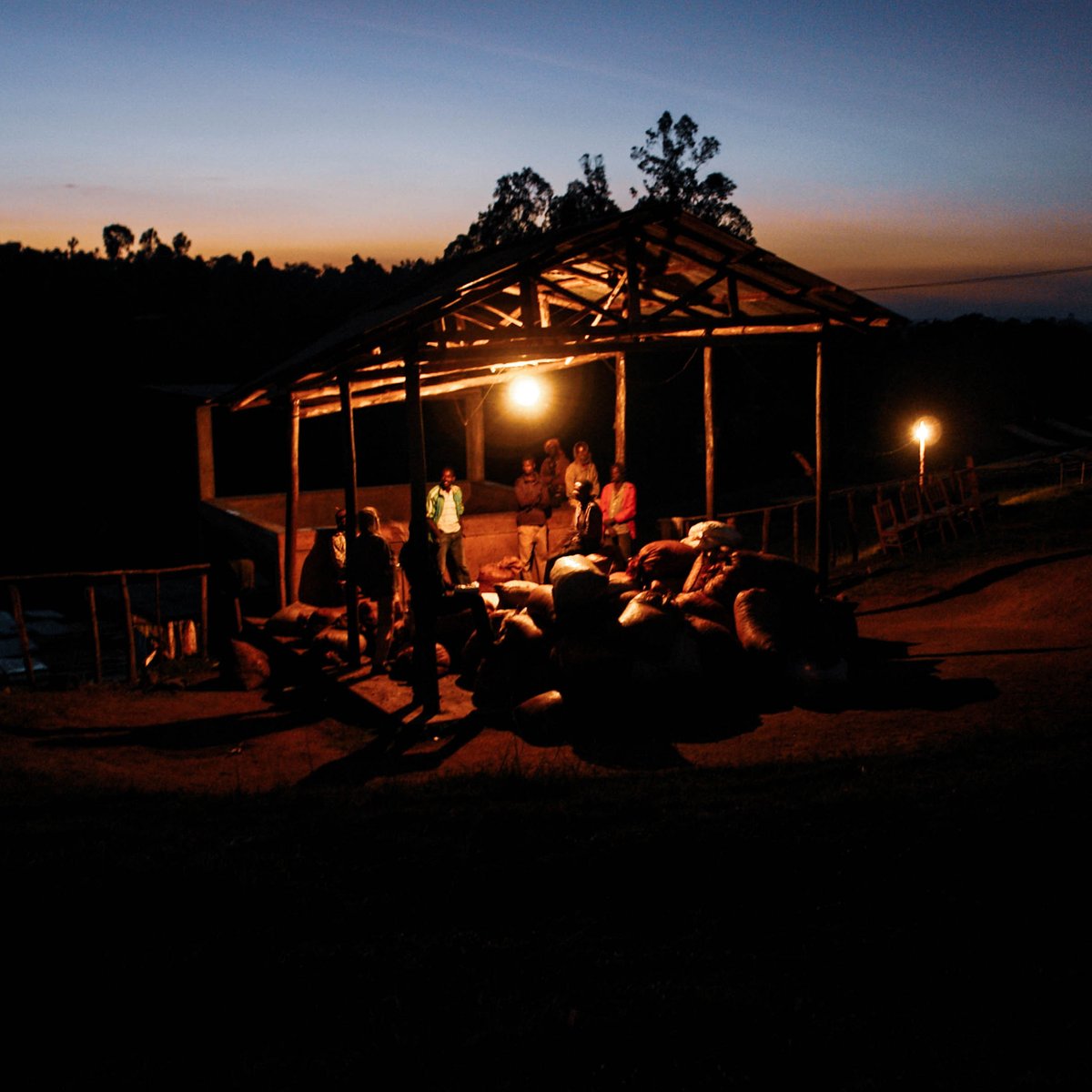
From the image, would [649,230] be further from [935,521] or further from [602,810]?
[935,521]

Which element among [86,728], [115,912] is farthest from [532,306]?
[115,912]

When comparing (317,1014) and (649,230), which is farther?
(649,230)

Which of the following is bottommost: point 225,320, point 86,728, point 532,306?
point 86,728

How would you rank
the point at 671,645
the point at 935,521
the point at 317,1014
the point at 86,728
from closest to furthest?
the point at 317,1014, the point at 671,645, the point at 86,728, the point at 935,521

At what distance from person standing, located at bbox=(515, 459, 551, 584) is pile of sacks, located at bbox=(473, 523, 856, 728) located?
10.4ft

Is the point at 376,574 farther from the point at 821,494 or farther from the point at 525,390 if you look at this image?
the point at 821,494

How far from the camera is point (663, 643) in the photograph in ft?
30.1

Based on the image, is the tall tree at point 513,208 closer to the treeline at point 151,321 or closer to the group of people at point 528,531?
the treeline at point 151,321

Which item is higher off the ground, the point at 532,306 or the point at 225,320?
the point at 225,320

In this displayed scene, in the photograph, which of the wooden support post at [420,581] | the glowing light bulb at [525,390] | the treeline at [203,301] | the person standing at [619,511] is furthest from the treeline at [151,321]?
the wooden support post at [420,581]

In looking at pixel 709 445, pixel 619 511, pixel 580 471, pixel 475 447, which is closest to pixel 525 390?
pixel 580 471

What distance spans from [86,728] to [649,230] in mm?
7425

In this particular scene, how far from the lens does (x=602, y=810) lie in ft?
20.6

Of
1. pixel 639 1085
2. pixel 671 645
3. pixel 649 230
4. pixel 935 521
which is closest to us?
pixel 639 1085
